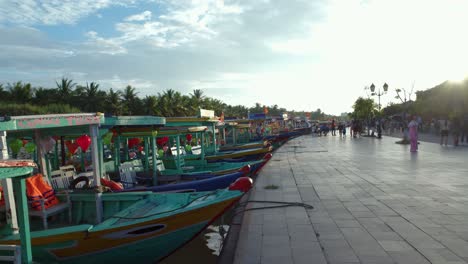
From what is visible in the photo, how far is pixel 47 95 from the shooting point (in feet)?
126

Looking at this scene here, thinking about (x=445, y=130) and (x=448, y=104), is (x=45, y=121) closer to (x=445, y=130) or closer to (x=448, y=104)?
(x=445, y=130)

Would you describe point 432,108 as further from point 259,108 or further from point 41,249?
point 259,108

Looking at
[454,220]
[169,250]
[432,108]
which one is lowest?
[169,250]

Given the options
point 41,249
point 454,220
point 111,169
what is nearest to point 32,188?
point 41,249

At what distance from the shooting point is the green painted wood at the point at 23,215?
12.4 feet

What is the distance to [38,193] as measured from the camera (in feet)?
20.7

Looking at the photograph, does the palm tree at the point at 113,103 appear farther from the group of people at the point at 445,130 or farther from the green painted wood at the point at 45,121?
the green painted wood at the point at 45,121

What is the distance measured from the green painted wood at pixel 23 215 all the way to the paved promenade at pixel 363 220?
2614 millimetres

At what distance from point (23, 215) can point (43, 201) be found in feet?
7.97

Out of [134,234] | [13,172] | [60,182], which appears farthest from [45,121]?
[60,182]

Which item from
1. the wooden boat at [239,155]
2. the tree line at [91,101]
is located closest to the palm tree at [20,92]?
the tree line at [91,101]

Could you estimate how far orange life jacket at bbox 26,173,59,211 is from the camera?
6.21m

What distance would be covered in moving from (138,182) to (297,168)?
6.09 m

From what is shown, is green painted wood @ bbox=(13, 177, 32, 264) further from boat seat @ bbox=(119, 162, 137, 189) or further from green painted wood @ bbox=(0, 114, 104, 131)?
boat seat @ bbox=(119, 162, 137, 189)
